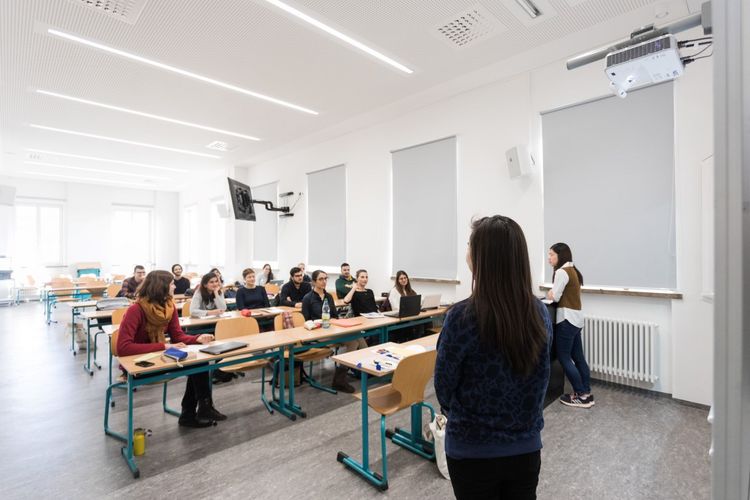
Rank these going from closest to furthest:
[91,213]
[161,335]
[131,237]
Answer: [161,335]
[91,213]
[131,237]

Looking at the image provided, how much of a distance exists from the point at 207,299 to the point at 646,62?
4.82m

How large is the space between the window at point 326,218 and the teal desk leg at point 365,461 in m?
4.94

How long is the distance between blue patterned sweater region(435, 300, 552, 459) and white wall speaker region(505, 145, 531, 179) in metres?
3.83

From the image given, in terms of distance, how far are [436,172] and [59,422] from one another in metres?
5.15

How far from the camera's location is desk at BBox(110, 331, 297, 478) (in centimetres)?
261

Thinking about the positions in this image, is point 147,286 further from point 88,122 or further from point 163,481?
point 88,122

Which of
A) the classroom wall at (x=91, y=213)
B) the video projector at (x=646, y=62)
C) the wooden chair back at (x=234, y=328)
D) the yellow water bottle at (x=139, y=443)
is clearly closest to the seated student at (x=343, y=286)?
the wooden chair back at (x=234, y=328)

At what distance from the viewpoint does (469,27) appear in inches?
156

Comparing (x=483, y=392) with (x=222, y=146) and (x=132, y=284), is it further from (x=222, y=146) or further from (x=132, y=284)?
(x=222, y=146)

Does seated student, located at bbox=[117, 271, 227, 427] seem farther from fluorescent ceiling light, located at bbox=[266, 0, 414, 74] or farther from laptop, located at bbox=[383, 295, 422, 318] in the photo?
fluorescent ceiling light, located at bbox=[266, 0, 414, 74]

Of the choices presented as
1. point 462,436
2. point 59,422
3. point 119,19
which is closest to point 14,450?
point 59,422

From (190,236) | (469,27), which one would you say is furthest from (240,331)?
(190,236)

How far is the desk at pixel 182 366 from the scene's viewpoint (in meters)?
2.61

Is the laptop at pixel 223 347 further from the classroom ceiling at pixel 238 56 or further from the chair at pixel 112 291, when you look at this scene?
the chair at pixel 112 291
